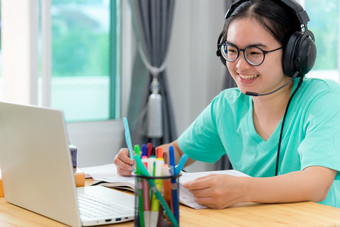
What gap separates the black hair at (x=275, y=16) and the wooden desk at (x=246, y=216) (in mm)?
523

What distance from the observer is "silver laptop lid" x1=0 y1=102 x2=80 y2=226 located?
1.04 metres

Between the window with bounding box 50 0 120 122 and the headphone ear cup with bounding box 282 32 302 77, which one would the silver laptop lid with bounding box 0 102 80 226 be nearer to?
the headphone ear cup with bounding box 282 32 302 77

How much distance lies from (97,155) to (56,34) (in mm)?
800

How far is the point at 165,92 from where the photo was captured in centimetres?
356

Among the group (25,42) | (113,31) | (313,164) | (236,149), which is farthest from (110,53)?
(313,164)

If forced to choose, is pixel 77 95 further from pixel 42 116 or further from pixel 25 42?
pixel 42 116

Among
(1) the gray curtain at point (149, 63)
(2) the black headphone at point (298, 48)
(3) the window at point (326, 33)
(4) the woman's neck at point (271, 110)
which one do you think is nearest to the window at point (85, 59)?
(1) the gray curtain at point (149, 63)

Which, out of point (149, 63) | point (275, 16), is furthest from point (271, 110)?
point (149, 63)

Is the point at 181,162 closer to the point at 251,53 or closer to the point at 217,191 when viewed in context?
the point at 217,191

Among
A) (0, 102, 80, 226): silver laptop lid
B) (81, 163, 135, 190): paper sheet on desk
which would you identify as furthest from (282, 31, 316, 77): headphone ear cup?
(0, 102, 80, 226): silver laptop lid

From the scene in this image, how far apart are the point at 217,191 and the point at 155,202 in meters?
0.23

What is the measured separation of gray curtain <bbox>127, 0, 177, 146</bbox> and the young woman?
1.77 m

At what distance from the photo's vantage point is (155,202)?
3.43 feet

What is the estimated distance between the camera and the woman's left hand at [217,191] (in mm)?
1236
